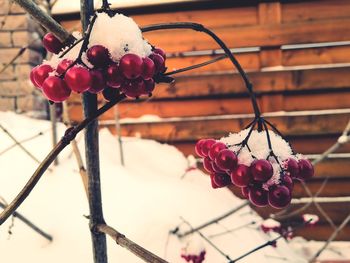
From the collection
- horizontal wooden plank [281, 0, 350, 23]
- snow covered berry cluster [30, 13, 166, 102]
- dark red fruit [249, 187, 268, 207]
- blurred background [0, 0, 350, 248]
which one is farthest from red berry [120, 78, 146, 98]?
horizontal wooden plank [281, 0, 350, 23]

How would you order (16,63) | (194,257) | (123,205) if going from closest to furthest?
(194,257) < (123,205) < (16,63)

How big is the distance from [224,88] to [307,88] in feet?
2.40

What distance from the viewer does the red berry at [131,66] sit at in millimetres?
603

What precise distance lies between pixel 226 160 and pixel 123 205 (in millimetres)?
1482

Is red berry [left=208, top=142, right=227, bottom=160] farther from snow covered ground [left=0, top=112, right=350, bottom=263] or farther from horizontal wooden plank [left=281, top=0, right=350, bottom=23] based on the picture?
horizontal wooden plank [left=281, top=0, right=350, bottom=23]

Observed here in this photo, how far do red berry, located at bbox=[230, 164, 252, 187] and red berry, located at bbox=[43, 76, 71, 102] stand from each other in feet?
1.25

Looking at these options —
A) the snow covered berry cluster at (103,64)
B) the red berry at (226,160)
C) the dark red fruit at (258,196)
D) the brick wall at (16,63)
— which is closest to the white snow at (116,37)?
the snow covered berry cluster at (103,64)

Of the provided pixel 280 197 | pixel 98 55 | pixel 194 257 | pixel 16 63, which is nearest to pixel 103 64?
pixel 98 55

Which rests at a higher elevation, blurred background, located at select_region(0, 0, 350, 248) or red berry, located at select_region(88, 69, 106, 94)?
blurred background, located at select_region(0, 0, 350, 248)

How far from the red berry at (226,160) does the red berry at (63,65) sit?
0.37m

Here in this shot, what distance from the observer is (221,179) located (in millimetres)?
846

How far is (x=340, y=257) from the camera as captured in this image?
119 inches

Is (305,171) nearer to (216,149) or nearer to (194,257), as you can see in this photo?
(216,149)

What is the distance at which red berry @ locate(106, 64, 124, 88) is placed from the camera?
63 centimetres
